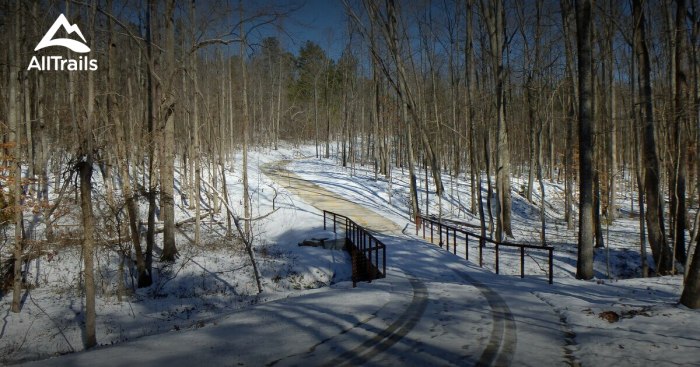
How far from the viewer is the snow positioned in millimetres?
5172

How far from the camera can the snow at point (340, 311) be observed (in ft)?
17.0

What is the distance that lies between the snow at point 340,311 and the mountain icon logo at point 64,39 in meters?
7.04

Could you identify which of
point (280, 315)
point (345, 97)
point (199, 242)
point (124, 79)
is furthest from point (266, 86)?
point (280, 315)

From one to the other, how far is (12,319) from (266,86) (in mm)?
46593

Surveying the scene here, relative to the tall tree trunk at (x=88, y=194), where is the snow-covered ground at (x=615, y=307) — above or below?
below

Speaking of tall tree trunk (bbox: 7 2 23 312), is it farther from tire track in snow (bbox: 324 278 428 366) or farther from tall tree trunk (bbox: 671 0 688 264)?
tall tree trunk (bbox: 671 0 688 264)

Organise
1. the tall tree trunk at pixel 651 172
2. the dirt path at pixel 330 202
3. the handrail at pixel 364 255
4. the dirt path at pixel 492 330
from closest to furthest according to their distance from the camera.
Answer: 1. the dirt path at pixel 492 330
2. the handrail at pixel 364 255
3. the tall tree trunk at pixel 651 172
4. the dirt path at pixel 330 202

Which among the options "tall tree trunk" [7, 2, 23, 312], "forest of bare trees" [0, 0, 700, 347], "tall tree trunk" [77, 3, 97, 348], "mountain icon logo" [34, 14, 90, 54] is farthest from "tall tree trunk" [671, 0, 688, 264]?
"tall tree trunk" [7, 2, 23, 312]

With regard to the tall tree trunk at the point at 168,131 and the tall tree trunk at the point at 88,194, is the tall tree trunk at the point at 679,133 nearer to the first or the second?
the tall tree trunk at the point at 88,194

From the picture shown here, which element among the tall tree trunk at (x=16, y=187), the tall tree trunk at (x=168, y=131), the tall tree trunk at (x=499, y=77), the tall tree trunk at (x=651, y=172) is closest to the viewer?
the tall tree trunk at (x=16, y=187)

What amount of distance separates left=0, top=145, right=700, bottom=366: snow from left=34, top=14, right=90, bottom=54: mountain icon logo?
7.04 meters

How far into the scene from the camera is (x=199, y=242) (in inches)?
696

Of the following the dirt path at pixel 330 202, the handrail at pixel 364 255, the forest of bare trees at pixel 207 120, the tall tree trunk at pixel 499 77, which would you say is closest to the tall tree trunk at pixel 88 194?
the forest of bare trees at pixel 207 120

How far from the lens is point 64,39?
11.3 meters
